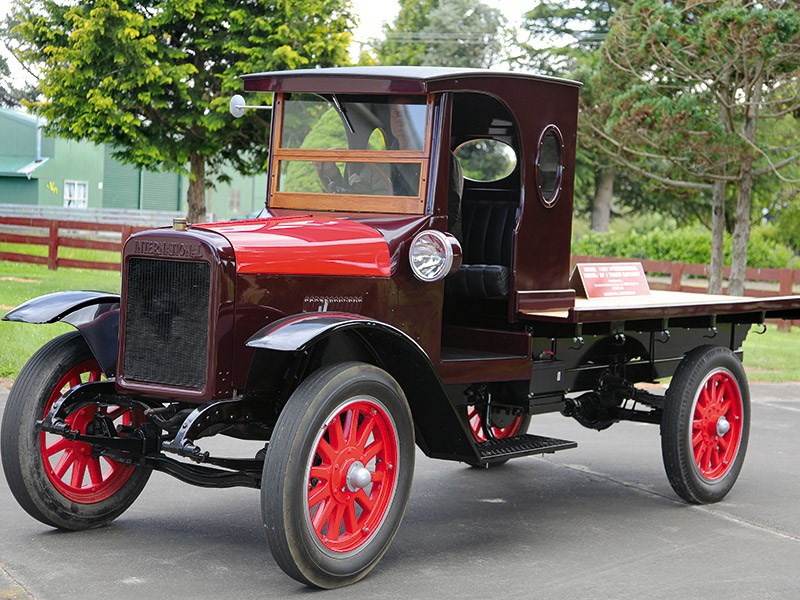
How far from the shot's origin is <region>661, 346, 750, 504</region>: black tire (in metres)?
6.37

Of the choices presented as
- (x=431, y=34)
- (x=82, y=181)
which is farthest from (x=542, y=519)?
(x=431, y=34)

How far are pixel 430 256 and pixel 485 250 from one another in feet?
3.33

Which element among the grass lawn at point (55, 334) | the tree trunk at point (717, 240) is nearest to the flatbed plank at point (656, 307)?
the grass lawn at point (55, 334)

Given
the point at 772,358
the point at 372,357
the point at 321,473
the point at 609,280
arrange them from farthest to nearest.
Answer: the point at 772,358 < the point at 609,280 < the point at 372,357 < the point at 321,473

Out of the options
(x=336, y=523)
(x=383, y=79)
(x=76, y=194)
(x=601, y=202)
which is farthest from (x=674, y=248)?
(x=336, y=523)

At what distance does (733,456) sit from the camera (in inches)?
269

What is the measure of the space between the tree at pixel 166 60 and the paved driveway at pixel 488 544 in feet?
39.6

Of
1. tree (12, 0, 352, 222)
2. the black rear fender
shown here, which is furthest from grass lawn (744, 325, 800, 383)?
tree (12, 0, 352, 222)

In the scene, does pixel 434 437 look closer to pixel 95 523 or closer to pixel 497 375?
pixel 497 375

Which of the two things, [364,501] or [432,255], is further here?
[432,255]

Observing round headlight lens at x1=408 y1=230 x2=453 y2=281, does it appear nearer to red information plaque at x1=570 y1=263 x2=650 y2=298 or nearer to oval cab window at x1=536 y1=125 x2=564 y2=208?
oval cab window at x1=536 y1=125 x2=564 y2=208

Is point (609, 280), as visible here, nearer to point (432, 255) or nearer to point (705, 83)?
point (432, 255)

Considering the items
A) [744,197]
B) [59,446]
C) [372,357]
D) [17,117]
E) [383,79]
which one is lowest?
[59,446]

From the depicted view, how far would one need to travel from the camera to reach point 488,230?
641cm
